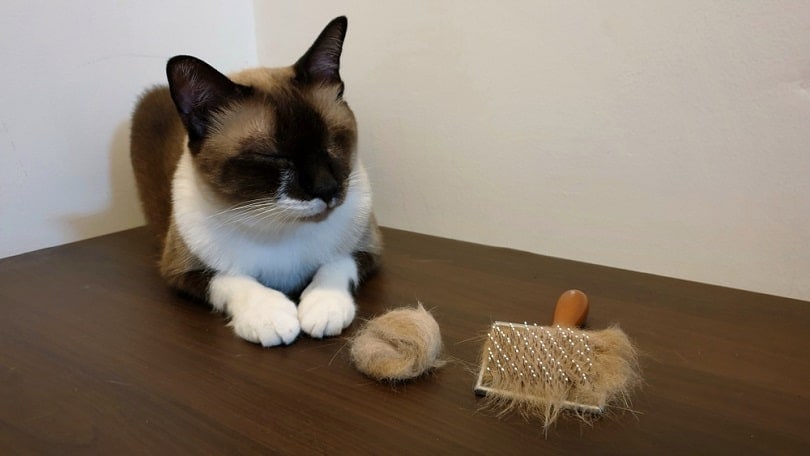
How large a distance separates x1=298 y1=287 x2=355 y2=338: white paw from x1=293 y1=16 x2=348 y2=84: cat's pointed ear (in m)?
0.40

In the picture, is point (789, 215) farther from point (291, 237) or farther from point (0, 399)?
point (0, 399)

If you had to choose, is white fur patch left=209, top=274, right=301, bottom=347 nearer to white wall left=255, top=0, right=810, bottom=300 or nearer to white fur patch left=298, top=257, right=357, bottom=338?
white fur patch left=298, top=257, right=357, bottom=338

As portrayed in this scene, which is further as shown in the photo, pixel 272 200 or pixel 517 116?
pixel 517 116

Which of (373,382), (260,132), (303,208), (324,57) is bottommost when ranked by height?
(373,382)

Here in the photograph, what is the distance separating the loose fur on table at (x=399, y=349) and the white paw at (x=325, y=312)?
0.26 ft

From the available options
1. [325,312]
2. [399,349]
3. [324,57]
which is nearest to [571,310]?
[399,349]

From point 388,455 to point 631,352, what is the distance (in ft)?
1.32

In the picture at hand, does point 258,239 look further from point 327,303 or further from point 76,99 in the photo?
point 76,99

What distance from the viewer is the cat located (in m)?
0.92

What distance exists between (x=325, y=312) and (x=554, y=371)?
1.27ft

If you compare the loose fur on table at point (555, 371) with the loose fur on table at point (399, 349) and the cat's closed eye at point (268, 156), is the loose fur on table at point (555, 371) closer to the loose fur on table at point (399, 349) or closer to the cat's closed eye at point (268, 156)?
the loose fur on table at point (399, 349)

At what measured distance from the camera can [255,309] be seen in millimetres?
934

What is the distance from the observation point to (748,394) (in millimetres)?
748

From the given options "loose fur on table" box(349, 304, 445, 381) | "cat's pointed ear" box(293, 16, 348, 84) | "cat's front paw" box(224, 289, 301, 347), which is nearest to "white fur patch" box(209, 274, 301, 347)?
"cat's front paw" box(224, 289, 301, 347)
